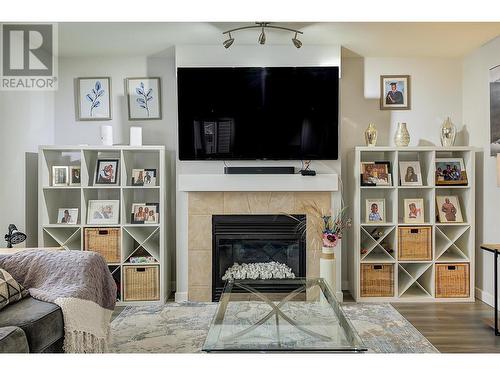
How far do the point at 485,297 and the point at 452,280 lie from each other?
1.02 ft

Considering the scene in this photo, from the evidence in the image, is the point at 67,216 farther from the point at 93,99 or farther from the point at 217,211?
the point at 217,211

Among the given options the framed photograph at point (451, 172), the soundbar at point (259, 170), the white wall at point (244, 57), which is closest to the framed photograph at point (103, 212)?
the white wall at point (244, 57)

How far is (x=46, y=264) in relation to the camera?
2.44m

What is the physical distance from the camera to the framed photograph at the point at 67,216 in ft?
12.6

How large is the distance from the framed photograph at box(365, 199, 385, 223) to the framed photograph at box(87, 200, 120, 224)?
2328mm

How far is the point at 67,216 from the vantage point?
3840 mm

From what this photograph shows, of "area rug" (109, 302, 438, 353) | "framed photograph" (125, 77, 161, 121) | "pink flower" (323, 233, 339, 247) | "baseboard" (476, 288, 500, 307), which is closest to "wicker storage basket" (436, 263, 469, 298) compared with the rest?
"baseboard" (476, 288, 500, 307)

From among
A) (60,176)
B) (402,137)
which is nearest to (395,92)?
(402,137)

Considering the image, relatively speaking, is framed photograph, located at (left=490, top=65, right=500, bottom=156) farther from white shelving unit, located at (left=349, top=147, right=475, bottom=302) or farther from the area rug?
the area rug

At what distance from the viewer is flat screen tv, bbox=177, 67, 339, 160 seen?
376 centimetres

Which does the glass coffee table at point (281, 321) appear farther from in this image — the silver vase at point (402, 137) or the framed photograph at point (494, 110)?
the framed photograph at point (494, 110)

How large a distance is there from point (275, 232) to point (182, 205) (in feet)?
2.91

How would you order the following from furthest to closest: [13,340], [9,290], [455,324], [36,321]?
[455,324], [9,290], [36,321], [13,340]
